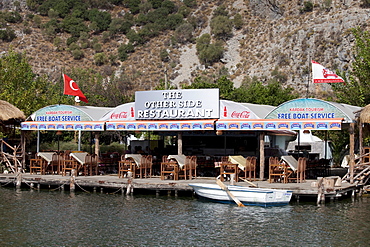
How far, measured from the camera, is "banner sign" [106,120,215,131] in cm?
2570

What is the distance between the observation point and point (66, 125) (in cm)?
2842

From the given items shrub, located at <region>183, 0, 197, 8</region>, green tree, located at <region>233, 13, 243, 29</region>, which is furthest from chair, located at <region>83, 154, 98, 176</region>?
shrub, located at <region>183, 0, 197, 8</region>

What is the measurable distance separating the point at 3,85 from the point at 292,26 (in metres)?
50.2

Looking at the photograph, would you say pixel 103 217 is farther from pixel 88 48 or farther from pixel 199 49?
pixel 88 48

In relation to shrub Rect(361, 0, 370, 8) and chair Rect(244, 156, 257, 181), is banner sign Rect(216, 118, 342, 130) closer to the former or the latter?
chair Rect(244, 156, 257, 181)

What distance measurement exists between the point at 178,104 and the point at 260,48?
178ft

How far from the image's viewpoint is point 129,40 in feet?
296

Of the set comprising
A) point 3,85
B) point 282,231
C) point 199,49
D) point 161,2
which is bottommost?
point 282,231

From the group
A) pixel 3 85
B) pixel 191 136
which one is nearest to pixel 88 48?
pixel 3 85

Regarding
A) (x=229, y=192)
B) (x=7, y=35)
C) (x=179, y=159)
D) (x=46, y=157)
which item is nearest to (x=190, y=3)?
(x=7, y=35)

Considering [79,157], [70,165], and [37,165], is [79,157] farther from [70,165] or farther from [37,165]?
[37,165]

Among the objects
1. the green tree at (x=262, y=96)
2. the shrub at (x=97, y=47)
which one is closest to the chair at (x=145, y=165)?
the green tree at (x=262, y=96)

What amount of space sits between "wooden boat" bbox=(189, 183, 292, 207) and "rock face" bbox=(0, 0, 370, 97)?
1599 inches

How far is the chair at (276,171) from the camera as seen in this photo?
79.0 feet
